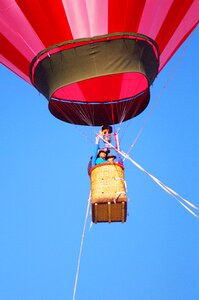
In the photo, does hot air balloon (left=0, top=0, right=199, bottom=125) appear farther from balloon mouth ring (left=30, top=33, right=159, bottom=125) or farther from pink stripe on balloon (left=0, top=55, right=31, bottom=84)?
pink stripe on balloon (left=0, top=55, right=31, bottom=84)

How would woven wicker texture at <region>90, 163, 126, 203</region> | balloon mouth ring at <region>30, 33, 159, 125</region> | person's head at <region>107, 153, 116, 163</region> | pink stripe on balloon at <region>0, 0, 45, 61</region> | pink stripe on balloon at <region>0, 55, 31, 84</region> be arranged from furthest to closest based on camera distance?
pink stripe on balloon at <region>0, 55, 31, 84</region> → pink stripe on balloon at <region>0, 0, 45, 61</region> → balloon mouth ring at <region>30, 33, 159, 125</region> → person's head at <region>107, 153, 116, 163</region> → woven wicker texture at <region>90, 163, 126, 203</region>

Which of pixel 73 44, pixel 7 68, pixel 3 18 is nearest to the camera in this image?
pixel 73 44

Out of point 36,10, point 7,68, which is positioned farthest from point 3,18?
point 7,68

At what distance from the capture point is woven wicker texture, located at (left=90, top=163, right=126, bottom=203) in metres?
6.47

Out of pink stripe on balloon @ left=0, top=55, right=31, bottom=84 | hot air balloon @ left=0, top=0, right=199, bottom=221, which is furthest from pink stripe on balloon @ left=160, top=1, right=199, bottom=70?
pink stripe on balloon @ left=0, top=55, right=31, bottom=84

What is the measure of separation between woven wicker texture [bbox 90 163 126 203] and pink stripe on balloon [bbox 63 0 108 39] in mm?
1621

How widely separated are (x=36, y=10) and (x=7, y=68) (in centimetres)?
143

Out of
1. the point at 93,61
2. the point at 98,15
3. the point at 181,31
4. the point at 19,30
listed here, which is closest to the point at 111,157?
the point at 93,61

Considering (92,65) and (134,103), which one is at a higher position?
(134,103)

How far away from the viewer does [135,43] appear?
7.24 meters

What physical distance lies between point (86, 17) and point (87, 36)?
254 millimetres

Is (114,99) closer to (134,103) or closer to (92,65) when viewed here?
(134,103)

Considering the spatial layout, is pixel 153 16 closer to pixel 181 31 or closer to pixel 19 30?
pixel 181 31

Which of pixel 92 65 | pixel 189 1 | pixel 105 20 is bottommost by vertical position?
pixel 92 65
